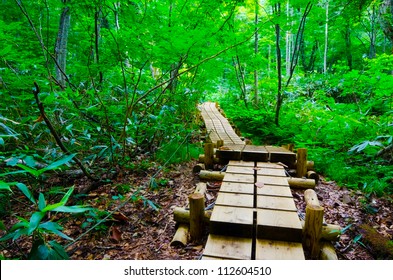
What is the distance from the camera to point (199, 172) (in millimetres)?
4176

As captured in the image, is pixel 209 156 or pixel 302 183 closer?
pixel 302 183

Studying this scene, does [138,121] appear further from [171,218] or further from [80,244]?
[80,244]

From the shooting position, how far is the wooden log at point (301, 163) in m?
4.08

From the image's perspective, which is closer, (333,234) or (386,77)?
(333,234)

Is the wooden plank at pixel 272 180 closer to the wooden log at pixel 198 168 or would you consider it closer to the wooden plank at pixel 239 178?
the wooden plank at pixel 239 178

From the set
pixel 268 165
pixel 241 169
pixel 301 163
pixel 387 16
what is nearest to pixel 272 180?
pixel 241 169

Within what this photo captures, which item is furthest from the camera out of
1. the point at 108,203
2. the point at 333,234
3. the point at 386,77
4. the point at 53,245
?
the point at 386,77

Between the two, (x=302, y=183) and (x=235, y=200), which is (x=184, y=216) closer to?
(x=235, y=200)

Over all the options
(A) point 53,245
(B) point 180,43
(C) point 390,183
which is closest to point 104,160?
(B) point 180,43

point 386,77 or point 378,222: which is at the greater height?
point 386,77

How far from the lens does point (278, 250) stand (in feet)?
6.94

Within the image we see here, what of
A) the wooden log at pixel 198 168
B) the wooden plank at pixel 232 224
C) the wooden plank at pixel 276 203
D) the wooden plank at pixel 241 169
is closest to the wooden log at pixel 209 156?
the wooden log at pixel 198 168

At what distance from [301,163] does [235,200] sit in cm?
197
